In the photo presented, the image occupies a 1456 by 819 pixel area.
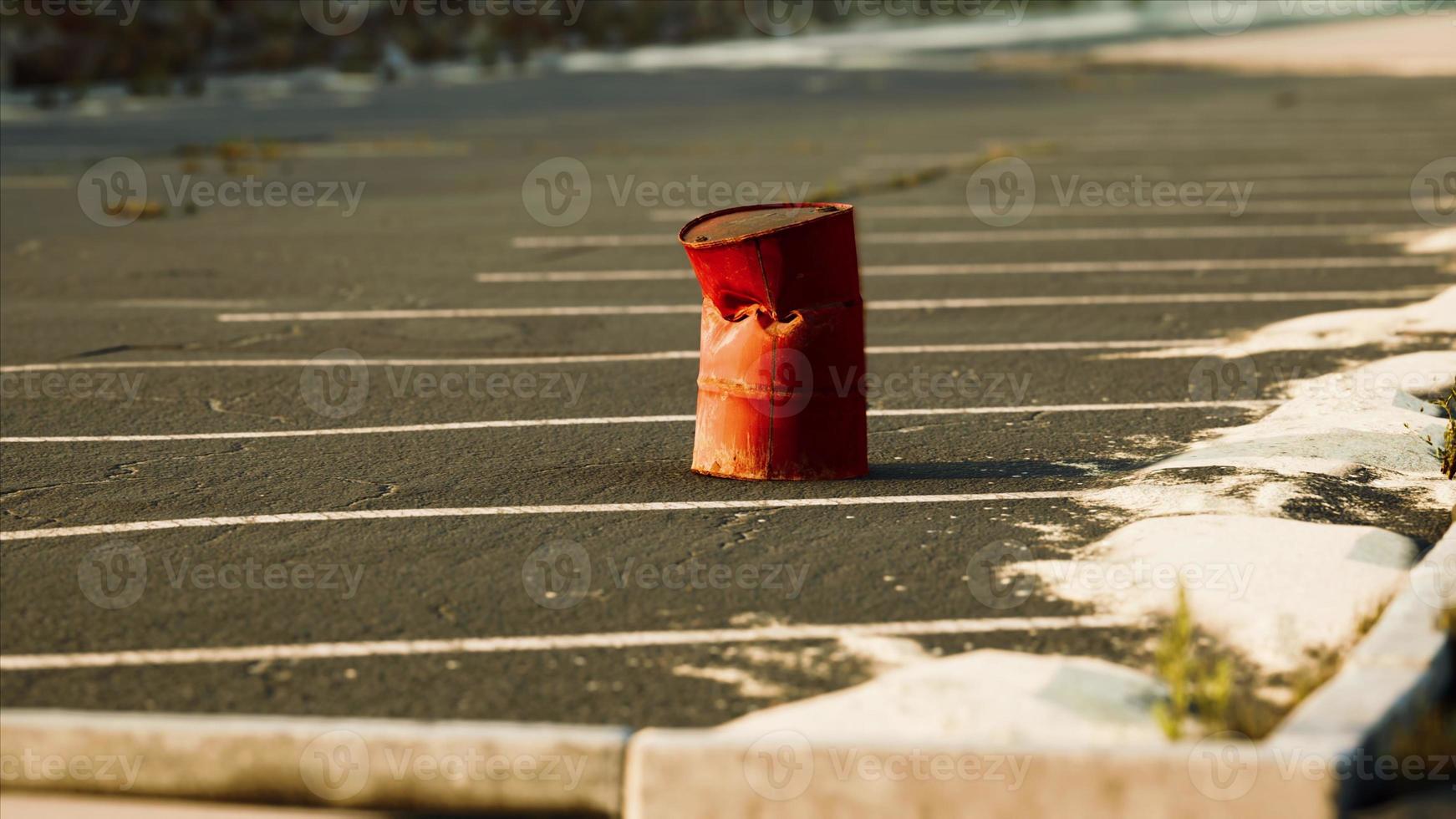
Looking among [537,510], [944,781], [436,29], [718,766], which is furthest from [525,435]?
[436,29]

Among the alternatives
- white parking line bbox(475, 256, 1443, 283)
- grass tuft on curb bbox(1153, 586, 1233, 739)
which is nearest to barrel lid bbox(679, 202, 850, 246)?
→ grass tuft on curb bbox(1153, 586, 1233, 739)

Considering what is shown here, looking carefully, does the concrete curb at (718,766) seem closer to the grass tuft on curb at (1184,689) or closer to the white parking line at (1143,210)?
the grass tuft on curb at (1184,689)

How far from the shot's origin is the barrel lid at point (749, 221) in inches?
255

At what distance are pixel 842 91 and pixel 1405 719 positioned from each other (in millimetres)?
32267

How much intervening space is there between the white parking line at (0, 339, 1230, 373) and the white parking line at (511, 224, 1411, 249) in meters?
4.48

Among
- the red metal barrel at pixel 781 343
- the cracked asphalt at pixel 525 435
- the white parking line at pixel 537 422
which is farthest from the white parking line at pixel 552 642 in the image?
the white parking line at pixel 537 422

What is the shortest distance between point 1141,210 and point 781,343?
10773 mm

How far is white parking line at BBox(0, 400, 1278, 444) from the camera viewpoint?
8031 millimetres

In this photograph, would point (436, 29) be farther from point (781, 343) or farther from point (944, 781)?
point (944, 781)

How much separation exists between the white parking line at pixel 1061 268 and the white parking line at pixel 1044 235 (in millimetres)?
1326

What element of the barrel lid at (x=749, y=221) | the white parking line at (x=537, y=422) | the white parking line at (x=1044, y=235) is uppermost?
the white parking line at (x=1044, y=235)

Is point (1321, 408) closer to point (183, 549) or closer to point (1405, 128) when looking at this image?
point (183, 549)

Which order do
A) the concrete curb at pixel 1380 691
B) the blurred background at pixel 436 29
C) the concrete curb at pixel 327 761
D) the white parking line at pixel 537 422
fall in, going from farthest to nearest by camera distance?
1. the blurred background at pixel 436 29
2. the white parking line at pixel 537 422
3. the concrete curb at pixel 327 761
4. the concrete curb at pixel 1380 691

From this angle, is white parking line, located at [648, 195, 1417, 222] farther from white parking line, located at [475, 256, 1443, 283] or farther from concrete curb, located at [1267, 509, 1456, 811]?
concrete curb, located at [1267, 509, 1456, 811]
